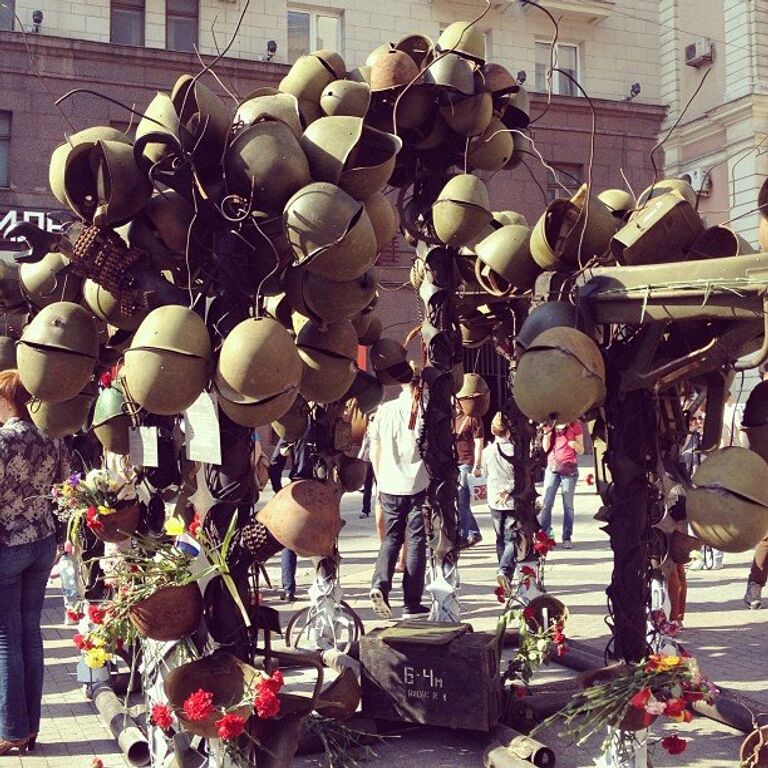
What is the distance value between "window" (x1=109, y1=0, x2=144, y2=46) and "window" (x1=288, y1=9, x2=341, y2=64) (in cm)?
307

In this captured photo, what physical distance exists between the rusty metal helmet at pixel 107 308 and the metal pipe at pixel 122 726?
2124 millimetres

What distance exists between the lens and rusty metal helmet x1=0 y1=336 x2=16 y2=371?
545cm

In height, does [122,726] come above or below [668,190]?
below

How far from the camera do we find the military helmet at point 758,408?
3.88 metres

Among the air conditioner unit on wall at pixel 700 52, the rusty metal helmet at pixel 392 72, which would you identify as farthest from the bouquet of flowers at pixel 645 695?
the air conditioner unit on wall at pixel 700 52

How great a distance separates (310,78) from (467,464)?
796 cm

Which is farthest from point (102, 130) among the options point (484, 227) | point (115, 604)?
point (484, 227)

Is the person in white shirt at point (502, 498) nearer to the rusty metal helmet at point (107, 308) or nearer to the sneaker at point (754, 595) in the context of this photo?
the sneaker at point (754, 595)

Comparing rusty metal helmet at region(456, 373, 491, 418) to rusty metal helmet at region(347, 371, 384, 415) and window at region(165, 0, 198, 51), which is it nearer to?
rusty metal helmet at region(347, 371, 384, 415)

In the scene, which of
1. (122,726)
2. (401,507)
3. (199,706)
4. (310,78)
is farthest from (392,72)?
(401,507)

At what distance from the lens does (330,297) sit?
3707mm

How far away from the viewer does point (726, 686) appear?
617 centimetres

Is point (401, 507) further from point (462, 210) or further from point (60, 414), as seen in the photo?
point (60, 414)

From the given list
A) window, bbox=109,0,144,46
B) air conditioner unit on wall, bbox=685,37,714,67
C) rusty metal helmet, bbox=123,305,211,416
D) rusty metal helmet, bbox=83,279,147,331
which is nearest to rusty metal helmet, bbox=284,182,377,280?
rusty metal helmet, bbox=123,305,211,416
